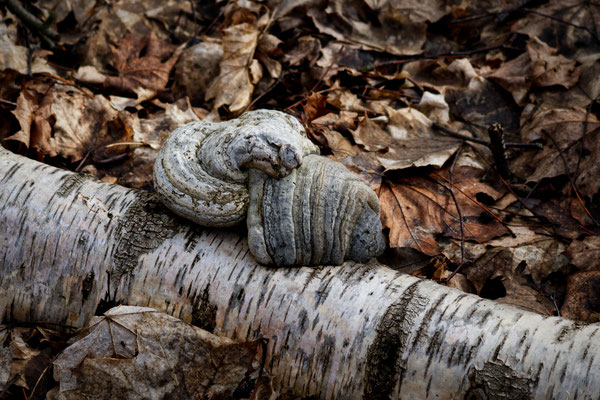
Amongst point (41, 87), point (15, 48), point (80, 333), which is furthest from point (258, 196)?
point (15, 48)

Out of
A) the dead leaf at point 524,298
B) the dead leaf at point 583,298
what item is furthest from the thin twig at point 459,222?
the dead leaf at point 583,298

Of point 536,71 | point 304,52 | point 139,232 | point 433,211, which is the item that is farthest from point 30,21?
point 536,71

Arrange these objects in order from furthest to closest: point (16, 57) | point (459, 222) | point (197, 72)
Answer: point (197, 72) → point (16, 57) → point (459, 222)

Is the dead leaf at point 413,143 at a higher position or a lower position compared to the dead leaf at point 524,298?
higher

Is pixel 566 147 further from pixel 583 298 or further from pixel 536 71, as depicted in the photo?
pixel 583 298

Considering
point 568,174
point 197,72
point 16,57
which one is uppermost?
point 16,57

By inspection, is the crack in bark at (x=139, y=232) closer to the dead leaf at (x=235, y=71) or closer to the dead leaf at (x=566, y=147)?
the dead leaf at (x=235, y=71)
